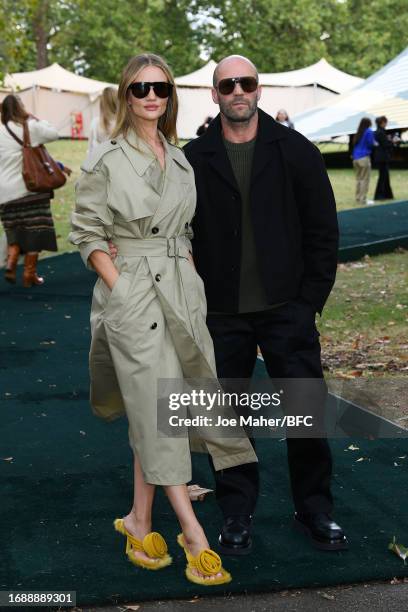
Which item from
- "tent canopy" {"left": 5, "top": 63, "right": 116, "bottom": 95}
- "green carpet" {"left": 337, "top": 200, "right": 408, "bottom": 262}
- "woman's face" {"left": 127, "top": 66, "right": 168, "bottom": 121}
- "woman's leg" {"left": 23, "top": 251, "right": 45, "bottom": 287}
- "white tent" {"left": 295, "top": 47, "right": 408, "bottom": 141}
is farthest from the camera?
"tent canopy" {"left": 5, "top": 63, "right": 116, "bottom": 95}

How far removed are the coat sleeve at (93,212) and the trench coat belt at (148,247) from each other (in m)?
0.07

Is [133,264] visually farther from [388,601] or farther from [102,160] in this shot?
[388,601]

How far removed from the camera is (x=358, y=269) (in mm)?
13000

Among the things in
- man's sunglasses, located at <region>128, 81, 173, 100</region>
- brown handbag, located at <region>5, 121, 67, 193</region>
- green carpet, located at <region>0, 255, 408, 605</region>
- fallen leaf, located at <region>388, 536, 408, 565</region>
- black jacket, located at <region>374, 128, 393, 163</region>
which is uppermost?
man's sunglasses, located at <region>128, 81, 173, 100</region>

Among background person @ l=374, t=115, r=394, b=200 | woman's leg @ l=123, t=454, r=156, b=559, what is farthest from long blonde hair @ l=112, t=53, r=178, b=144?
background person @ l=374, t=115, r=394, b=200

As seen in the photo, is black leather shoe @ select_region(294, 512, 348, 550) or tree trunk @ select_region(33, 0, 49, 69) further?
tree trunk @ select_region(33, 0, 49, 69)

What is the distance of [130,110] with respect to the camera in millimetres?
4082

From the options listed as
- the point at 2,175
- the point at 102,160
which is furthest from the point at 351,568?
the point at 2,175

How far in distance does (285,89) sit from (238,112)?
127ft

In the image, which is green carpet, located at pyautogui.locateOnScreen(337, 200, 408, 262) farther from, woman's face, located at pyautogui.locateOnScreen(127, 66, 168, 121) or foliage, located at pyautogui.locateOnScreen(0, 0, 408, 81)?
foliage, located at pyautogui.locateOnScreen(0, 0, 408, 81)

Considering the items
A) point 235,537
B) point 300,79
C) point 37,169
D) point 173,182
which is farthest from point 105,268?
point 300,79

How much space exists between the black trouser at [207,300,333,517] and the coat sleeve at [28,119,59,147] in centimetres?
659

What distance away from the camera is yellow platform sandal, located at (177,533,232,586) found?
13.0 feet

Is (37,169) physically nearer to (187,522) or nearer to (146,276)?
(146,276)
